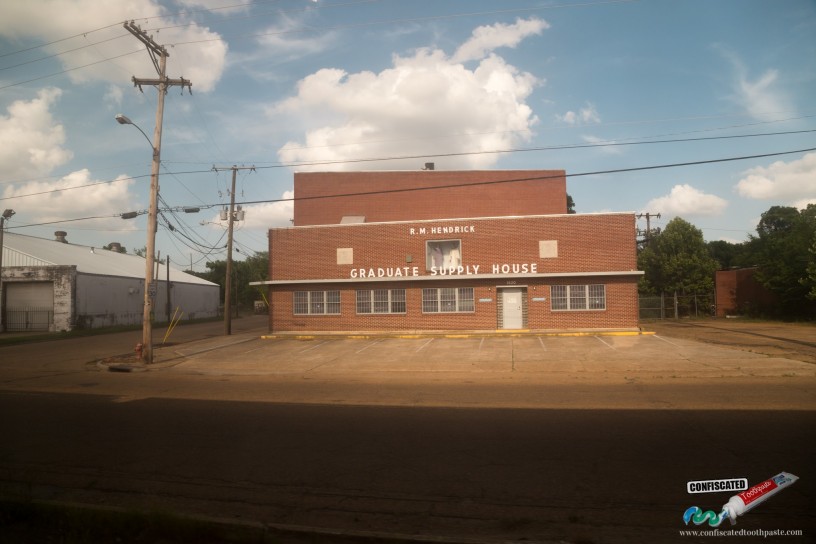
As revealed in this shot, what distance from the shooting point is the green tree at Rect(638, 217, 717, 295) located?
40938mm

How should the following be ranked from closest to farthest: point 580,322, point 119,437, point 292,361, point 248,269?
point 119,437, point 292,361, point 580,322, point 248,269

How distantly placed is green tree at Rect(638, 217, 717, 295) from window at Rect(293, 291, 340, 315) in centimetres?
2793

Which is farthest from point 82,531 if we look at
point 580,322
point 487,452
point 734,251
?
point 734,251

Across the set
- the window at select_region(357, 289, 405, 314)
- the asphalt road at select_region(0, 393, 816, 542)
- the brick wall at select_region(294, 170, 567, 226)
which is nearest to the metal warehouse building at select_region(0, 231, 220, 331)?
the brick wall at select_region(294, 170, 567, 226)

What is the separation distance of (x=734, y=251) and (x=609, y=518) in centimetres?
9488

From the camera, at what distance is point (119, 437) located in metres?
7.74

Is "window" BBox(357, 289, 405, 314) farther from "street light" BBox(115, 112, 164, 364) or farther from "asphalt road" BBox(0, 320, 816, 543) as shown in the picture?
"asphalt road" BBox(0, 320, 816, 543)

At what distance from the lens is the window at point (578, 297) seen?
78.4 ft

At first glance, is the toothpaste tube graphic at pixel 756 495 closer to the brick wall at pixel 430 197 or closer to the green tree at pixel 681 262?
the brick wall at pixel 430 197

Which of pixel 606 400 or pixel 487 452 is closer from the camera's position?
pixel 487 452

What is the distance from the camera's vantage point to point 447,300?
990 inches

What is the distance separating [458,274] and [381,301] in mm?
4098

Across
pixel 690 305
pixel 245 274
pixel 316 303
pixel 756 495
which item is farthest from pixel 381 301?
pixel 245 274

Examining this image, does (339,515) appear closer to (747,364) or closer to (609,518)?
(609,518)
